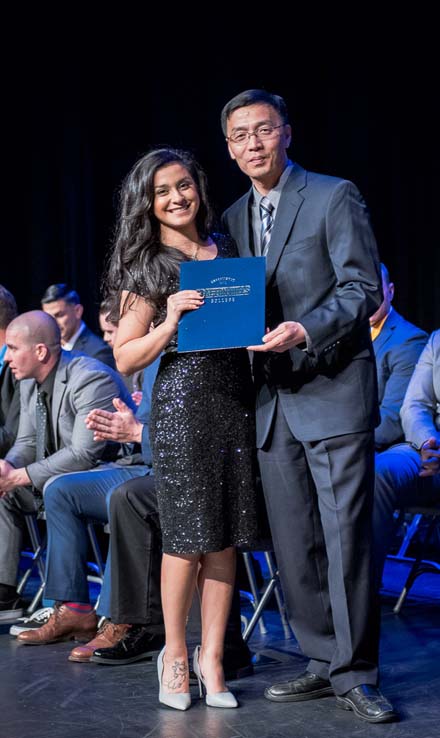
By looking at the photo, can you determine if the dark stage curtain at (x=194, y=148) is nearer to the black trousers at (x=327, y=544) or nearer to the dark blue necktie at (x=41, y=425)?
the dark blue necktie at (x=41, y=425)

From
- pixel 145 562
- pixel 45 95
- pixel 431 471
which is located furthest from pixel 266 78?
pixel 145 562

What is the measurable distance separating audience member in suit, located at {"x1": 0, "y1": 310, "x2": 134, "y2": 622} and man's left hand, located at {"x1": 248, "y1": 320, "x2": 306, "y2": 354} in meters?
1.85

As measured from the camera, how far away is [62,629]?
3984mm

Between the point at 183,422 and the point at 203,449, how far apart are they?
99 millimetres

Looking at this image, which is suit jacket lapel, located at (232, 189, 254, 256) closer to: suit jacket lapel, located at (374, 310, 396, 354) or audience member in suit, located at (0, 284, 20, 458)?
suit jacket lapel, located at (374, 310, 396, 354)

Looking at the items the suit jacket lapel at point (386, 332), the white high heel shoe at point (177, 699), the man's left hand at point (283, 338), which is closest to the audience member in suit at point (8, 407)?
the suit jacket lapel at point (386, 332)

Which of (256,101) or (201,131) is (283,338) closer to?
(256,101)

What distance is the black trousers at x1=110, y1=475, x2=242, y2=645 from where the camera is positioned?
12.0 ft

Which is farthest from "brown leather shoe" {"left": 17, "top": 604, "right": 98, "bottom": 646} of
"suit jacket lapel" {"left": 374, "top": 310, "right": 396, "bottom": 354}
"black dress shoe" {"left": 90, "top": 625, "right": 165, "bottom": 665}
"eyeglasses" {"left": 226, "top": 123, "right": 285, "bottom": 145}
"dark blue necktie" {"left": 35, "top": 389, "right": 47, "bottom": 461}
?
"eyeglasses" {"left": 226, "top": 123, "right": 285, "bottom": 145}

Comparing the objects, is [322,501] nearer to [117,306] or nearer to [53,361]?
[117,306]

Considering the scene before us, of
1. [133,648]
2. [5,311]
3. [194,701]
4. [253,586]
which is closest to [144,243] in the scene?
[194,701]

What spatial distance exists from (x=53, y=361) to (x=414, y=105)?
8.72 feet

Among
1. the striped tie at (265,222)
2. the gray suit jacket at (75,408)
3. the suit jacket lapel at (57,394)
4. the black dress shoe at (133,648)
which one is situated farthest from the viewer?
the suit jacket lapel at (57,394)

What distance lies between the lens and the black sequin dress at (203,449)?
2.96 m
